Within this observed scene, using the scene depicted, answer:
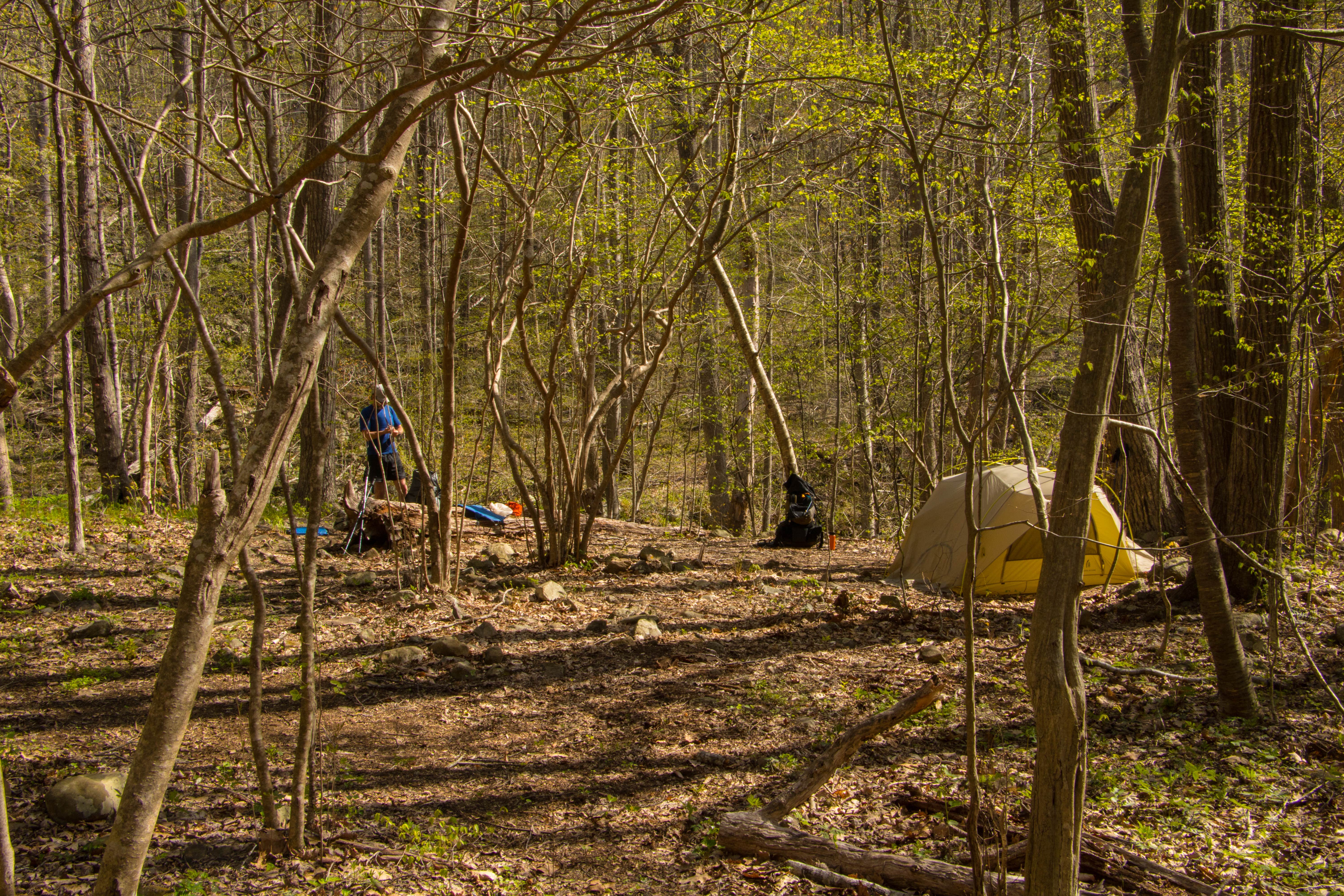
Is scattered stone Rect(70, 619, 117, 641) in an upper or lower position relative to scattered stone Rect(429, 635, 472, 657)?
upper

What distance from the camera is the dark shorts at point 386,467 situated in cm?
752

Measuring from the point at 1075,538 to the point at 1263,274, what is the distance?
461 centimetres

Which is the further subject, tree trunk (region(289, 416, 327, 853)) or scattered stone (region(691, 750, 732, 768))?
scattered stone (region(691, 750, 732, 768))

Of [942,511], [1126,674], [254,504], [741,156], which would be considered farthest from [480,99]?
[1126,674]

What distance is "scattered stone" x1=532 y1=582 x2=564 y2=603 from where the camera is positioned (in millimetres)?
6957

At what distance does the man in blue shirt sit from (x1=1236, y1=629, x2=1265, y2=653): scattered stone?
252 inches

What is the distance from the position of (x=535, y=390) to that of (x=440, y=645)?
9.19 m

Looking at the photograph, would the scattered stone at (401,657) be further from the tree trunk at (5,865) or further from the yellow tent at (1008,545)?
the yellow tent at (1008,545)

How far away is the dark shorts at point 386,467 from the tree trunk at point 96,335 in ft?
12.4

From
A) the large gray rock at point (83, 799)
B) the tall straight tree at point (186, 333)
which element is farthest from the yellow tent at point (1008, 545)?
the tall straight tree at point (186, 333)

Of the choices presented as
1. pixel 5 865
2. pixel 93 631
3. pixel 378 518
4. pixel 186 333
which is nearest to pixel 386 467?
pixel 378 518

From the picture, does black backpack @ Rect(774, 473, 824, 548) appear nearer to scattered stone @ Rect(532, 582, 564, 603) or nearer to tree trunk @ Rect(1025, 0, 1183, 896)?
scattered stone @ Rect(532, 582, 564, 603)

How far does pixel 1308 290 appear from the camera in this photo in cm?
514

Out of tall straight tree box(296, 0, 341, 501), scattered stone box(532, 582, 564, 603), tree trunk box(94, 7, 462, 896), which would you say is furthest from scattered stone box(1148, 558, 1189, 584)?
tree trunk box(94, 7, 462, 896)
